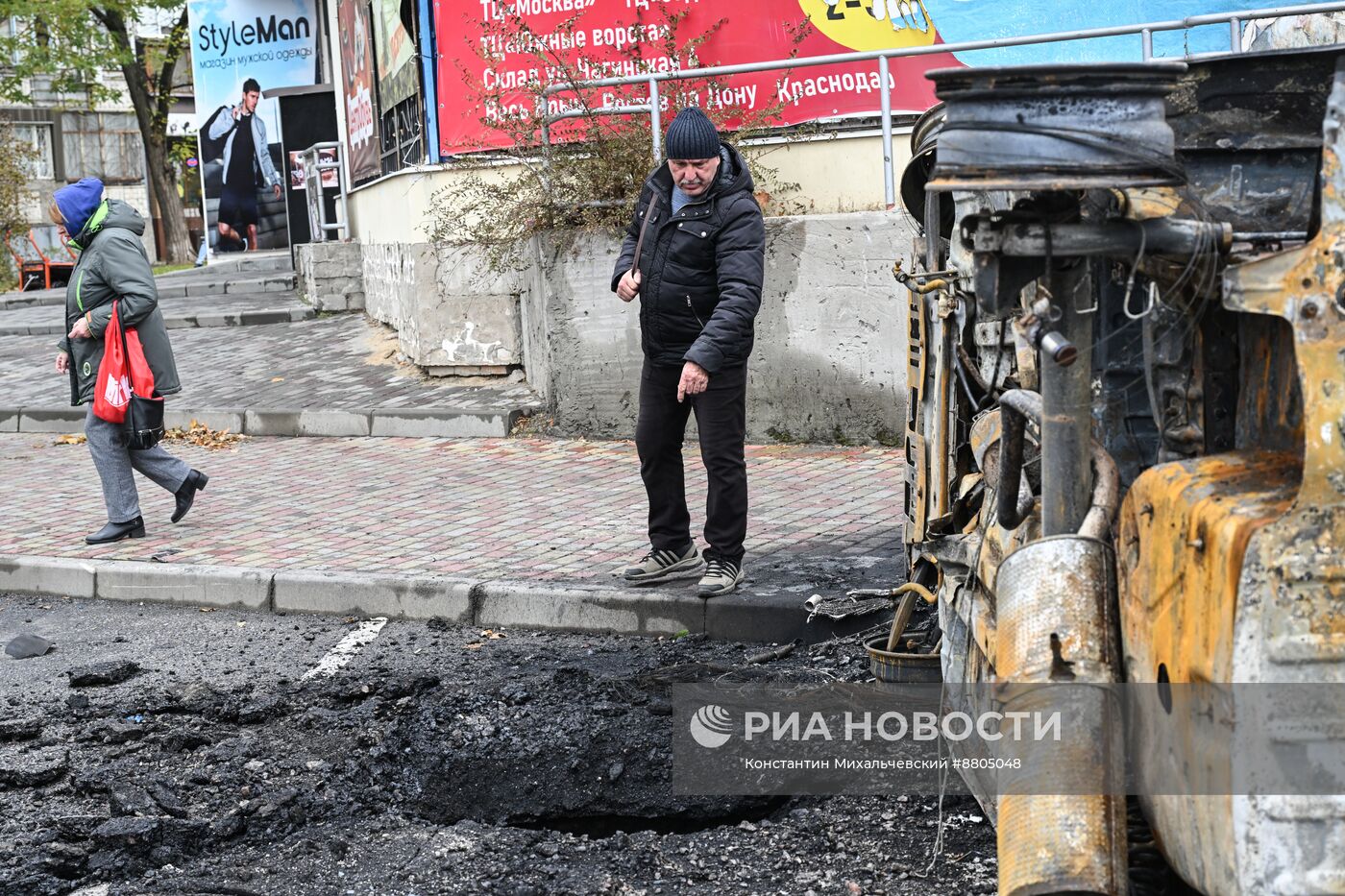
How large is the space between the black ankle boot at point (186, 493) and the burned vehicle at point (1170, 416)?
5.45 metres

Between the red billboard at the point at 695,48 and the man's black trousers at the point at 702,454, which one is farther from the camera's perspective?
the red billboard at the point at 695,48

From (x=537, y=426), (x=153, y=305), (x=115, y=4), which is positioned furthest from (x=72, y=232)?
(x=115, y=4)

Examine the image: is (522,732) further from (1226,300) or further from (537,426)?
(537,426)

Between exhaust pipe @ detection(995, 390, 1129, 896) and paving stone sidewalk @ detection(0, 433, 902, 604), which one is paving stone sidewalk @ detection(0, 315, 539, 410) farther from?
exhaust pipe @ detection(995, 390, 1129, 896)

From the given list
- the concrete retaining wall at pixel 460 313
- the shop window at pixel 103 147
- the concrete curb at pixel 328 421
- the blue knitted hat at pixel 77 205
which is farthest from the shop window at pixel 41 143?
the blue knitted hat at pixel 77 205

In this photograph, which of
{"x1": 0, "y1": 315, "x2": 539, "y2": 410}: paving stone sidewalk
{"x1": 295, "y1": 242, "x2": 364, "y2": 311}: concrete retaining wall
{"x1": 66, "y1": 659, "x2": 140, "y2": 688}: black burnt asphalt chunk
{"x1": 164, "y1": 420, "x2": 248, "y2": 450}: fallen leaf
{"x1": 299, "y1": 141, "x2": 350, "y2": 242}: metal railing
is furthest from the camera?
{"x1": 299, "y1": 141, "x2": 350, "y2": 242}: metal railing

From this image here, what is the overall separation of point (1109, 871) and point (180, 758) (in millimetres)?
3050

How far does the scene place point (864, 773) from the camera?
13.8ft

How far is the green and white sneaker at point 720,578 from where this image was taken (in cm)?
590

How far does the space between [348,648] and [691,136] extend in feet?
8.14

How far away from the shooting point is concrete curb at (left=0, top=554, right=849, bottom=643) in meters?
5.81

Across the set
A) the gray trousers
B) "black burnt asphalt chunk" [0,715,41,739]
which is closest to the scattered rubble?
"black burnt asphalt chunk" [0,715,41,739]

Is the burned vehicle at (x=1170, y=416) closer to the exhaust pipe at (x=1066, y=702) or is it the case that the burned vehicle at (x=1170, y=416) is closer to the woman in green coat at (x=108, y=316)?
the exhaust pipe at (x=1066, y=702)

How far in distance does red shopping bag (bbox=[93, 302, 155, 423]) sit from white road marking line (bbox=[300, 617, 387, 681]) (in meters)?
2.11
